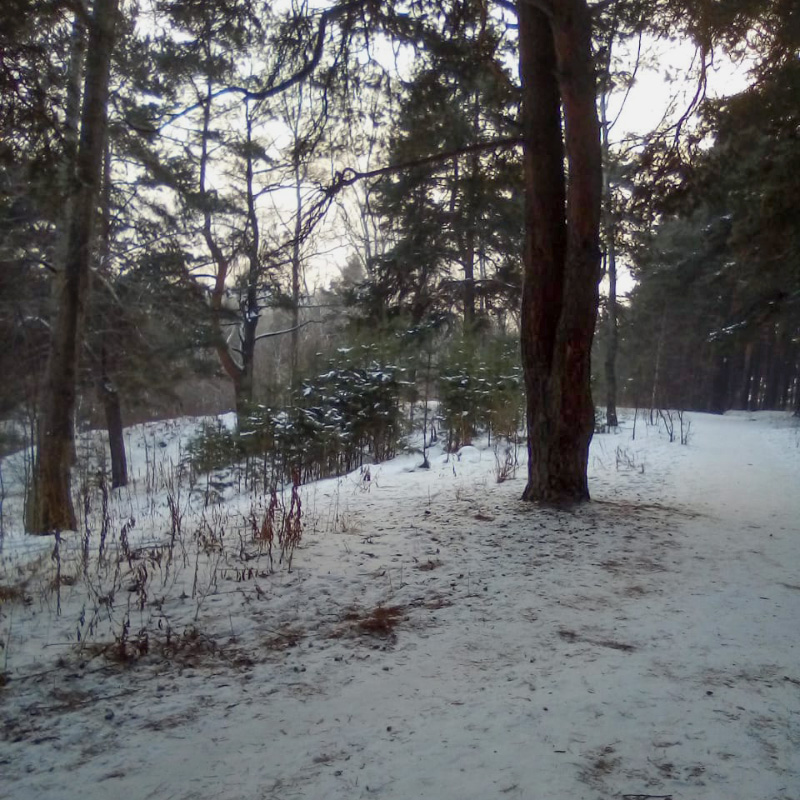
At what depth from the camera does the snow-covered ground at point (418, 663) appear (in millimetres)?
2266

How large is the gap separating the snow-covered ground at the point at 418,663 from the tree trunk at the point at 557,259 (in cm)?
67

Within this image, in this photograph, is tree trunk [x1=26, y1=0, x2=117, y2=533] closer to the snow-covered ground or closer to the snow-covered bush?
the snow-covered ground

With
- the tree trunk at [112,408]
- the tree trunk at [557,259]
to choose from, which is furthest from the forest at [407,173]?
the tree trunk at [112,408]

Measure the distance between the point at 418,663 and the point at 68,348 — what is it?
614 cm

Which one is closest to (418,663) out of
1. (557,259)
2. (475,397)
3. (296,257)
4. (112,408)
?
(557,259)

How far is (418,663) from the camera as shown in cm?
315

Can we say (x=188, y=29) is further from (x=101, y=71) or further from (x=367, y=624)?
(x=367, y=624)

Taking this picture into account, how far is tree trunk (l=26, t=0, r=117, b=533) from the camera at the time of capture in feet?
22.9

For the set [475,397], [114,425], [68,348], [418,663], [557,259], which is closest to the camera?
[418,663]

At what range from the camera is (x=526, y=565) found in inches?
182

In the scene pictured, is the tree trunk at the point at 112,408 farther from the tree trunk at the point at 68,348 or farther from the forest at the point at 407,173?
the tree trunk at the point at 68,348

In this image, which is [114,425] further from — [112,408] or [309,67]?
[309,67]

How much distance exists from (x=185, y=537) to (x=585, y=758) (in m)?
4.11

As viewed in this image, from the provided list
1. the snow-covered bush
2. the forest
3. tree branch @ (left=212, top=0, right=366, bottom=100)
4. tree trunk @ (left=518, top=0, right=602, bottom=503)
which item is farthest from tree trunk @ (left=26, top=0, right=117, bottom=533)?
the snow-covered bush
